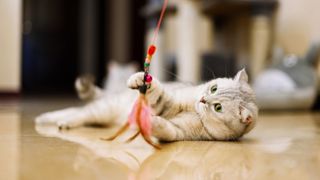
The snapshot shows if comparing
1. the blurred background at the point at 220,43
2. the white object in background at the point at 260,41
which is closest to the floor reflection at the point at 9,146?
the blurred background at the point at 220,43

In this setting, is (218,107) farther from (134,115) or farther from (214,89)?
(134,115)

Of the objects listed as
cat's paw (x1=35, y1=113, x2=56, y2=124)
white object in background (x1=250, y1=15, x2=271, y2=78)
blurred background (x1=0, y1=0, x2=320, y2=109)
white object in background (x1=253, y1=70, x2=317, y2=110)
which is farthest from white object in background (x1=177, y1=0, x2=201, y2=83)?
cat's paw (x1=35, y1=113, x2=56, y2=124)

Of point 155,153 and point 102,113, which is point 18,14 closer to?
point 102,113

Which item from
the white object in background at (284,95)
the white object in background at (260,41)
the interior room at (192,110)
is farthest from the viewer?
the white object in background at (260,41)

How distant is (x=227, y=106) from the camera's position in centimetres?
122

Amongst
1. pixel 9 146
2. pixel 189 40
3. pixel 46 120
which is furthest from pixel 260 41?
pixel 9 146

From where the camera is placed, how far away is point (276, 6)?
3.35m

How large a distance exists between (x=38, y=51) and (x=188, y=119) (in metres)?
6.54

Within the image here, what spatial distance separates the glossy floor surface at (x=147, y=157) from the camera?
2.87 ft

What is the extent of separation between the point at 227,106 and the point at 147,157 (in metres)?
0.27

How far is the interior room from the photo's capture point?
98cm

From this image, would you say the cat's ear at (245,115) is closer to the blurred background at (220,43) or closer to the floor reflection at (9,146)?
the blurred background at (220,43)

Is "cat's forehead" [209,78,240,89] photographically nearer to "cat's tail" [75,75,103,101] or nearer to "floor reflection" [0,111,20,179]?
"floor reflection" [0,111,20,179]

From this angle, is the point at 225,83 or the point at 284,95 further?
the point at 284,95
